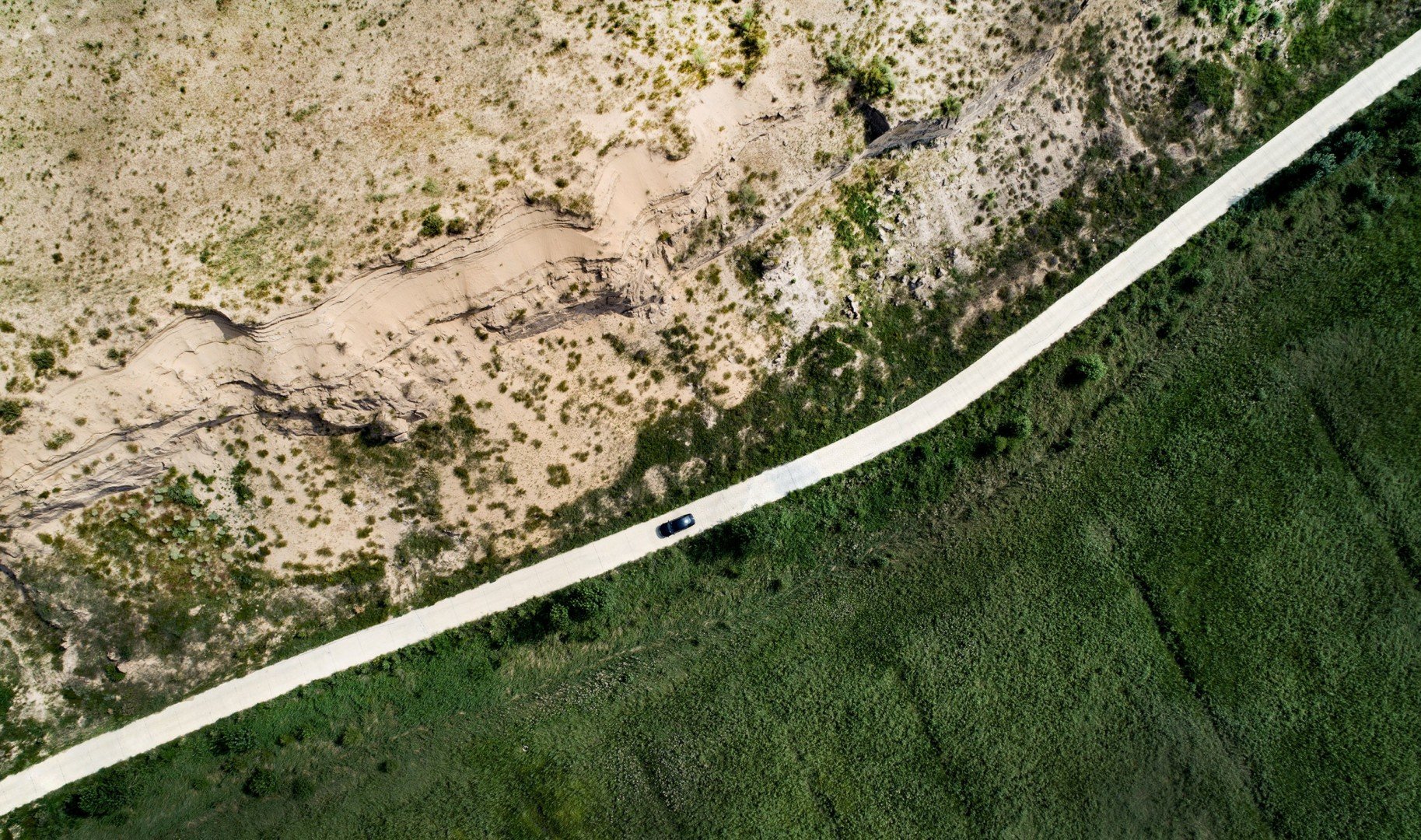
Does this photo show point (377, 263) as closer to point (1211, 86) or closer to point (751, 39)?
point (751, 39)

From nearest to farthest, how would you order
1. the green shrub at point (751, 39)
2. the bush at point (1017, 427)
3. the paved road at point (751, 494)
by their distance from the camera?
1. the green shrub at point (751, 39)
2. the paved road at point (751, 494)
3. the bush at point (1017, 427)

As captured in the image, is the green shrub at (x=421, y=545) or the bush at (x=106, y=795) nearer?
the bush at (x=106, y=795)

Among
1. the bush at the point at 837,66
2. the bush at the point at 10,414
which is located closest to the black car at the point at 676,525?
the bush at the point at 837,66

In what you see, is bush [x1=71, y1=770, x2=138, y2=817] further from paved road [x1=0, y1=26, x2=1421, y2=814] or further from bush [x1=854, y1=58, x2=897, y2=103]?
bush [x1=854, y1=58, x2=897, y2=103]

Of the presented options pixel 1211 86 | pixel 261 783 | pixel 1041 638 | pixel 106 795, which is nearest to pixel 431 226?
pixel 261 783

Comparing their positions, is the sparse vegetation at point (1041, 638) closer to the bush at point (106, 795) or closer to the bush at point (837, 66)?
the bush at point (106, 795)

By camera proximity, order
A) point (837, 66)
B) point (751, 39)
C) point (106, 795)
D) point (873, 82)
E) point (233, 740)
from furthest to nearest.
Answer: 1. point (233, 740)
2. point (106, 795)
3. point (873, 82)
4. point (837, 66)
5. point (751, 39)
